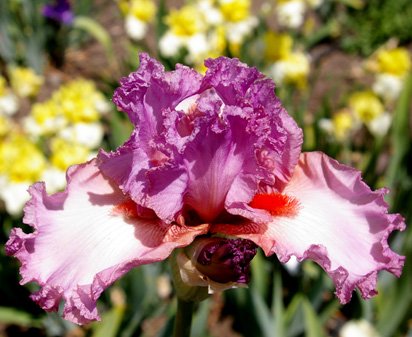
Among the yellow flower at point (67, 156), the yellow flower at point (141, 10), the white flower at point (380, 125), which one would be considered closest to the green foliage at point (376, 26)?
the yellow flower at point (141, 10)

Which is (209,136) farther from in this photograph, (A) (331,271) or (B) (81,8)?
(B) (81,8)

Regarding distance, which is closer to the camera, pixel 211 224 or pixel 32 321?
pixel 211 224

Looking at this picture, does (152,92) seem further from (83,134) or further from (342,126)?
(342,126)

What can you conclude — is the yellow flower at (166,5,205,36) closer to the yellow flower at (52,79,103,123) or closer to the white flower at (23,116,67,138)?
the yellow flower at (52,79,103,123)

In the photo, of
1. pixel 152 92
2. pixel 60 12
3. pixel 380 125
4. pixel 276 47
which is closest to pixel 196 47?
pixel 276 47

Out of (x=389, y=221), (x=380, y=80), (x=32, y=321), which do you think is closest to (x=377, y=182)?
(x=380, y=80)

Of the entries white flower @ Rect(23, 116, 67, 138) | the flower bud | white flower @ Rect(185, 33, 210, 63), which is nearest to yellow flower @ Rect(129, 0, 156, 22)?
white flower @ Rect(185, 33, 210, 63)
